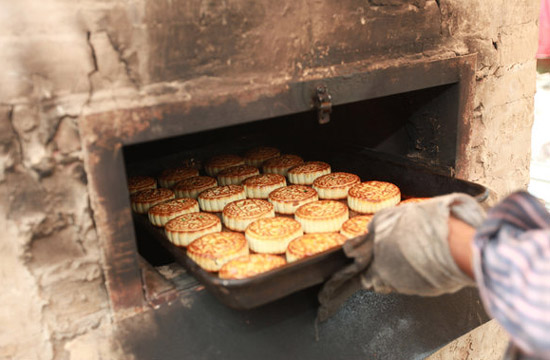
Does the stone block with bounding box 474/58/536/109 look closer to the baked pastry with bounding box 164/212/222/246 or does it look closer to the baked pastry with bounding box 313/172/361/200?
the baked pastry with bounding box 313/172/361/200

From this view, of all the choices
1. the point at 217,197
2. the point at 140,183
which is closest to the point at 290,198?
the point at 217,197

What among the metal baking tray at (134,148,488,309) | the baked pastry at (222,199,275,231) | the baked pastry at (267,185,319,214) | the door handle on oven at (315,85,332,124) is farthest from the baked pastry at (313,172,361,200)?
the door handle on oven at (315,85,332,124)

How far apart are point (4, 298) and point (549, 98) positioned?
712 cm

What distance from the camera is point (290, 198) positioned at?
2500 millimetres

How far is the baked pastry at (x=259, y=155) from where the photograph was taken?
10.5 ft

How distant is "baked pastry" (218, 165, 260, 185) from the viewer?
9.62ft

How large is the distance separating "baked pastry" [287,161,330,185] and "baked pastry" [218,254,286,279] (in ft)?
3.18

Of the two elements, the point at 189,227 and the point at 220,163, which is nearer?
the point at 189,227

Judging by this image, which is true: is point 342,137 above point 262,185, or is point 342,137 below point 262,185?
above

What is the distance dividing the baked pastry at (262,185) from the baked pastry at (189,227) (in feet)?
1.39

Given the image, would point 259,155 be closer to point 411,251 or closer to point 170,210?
point 170,210

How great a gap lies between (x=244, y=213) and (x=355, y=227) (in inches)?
22.6

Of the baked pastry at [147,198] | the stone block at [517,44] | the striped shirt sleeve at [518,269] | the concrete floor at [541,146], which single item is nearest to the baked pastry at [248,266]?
the striped shirt sleeve at [518,269]

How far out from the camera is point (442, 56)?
2289 millimetres
